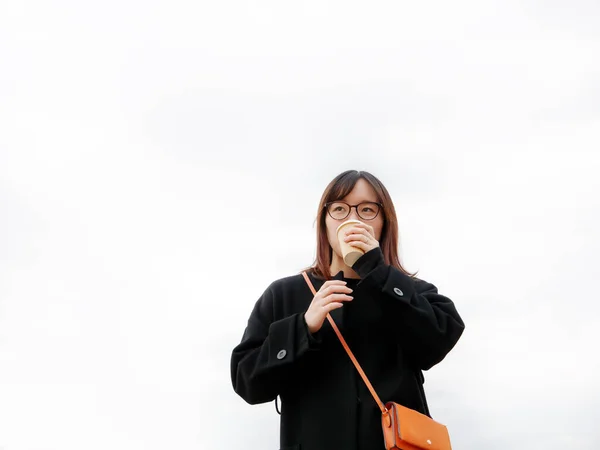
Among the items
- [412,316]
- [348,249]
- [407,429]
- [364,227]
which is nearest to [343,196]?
[364,227]

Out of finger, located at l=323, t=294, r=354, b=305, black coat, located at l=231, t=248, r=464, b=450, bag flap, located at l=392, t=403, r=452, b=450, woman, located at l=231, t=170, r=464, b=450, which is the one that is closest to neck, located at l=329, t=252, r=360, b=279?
woman, located at l=231, t=170, r=464, b=450

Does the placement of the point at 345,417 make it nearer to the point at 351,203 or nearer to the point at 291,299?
the point at 291,299

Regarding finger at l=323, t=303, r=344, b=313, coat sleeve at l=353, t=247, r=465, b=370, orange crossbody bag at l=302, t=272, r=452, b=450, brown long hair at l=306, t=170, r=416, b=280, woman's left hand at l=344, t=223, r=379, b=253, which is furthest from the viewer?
brown long hair at l=306, t=170, r=416, b=280

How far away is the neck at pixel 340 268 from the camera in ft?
15.9

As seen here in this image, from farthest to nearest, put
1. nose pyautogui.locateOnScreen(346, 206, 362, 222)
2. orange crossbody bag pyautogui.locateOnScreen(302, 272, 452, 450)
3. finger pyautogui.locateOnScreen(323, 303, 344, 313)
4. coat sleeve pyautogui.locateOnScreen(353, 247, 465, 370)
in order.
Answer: nose pyautogui.locateOnScreen(346, 206, 362, 222)
coat sleeve pyautogui.locateOnScreen(353, 247, 465, 370)
finger pyautogui.locateOnScreen(323, 303, 344, 313)
orange crossbody bag pyautogui.locateOnScreen(302, 272, 452, 450)

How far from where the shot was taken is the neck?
4.86 m

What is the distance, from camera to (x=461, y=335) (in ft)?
15.2

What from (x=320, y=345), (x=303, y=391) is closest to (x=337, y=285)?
(x=320, y=345)

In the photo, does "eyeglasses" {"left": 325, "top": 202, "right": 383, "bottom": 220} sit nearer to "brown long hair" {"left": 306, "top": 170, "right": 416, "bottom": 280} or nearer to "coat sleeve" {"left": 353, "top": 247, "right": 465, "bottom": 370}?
"brown long hair" {"left": 306, "top": 170, "right": 416, "bottom": 280}

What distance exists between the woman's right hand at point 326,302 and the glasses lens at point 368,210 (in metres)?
0.64

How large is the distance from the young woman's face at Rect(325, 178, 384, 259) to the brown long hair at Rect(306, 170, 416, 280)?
0.02 m

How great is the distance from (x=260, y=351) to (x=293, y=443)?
554 millimetres

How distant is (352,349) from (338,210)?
0.88 metres

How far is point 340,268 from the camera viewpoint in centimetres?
493
